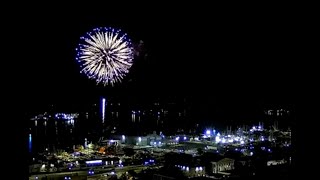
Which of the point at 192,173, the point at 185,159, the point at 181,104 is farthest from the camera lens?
the point at 181,104

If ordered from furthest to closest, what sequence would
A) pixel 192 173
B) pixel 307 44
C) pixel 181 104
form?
pixel 181 104
pixel 192 173
pixel 307 44

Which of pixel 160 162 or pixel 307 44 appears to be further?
pixel 160 162

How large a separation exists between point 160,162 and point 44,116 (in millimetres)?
26439

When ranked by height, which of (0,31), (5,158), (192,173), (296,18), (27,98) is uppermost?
(296,18)

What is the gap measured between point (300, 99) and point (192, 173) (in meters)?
6.66

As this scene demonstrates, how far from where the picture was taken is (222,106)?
2781cm

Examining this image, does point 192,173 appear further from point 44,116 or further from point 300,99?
point 44,116

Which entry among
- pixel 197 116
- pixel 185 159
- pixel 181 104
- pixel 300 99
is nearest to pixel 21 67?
pixel 300 99

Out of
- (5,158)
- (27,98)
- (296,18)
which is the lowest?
(5,158)

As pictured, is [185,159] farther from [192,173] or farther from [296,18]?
[296,18]

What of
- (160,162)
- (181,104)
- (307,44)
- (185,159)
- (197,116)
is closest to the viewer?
(307,44)

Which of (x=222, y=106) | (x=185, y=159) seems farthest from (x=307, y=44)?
(x=222, y=106)

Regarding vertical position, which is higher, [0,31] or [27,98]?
[0,31]

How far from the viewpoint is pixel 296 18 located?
4.34ft
